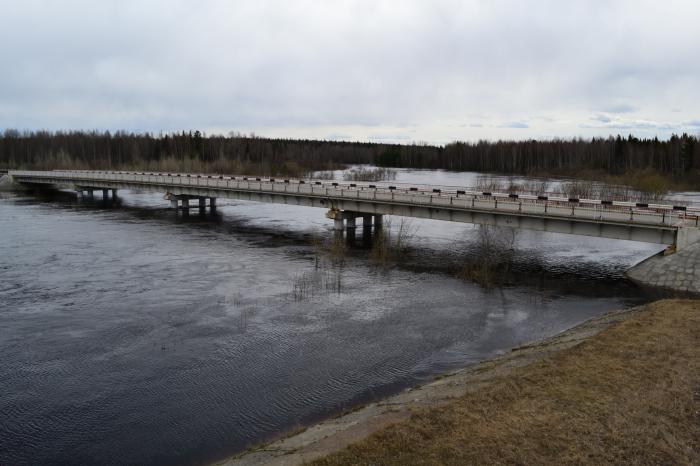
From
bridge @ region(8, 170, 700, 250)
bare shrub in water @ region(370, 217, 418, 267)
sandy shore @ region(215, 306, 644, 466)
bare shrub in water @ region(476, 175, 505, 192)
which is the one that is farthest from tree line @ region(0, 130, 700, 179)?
sandy shore @ region(215, 306, 644, 466)

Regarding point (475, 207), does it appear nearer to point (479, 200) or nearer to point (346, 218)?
point (479, 200)

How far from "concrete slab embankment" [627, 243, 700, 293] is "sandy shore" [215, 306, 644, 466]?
1245cm

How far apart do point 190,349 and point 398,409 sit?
36.8ft

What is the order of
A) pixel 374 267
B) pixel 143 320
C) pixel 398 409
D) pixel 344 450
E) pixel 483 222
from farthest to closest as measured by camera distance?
pixel 483 222
pixel 374 267
pixel 143 320
pixel 398 409
pixel 344 450

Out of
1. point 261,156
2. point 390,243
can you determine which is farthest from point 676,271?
point 261,156

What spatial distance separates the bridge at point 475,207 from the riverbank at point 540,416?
54.6 feet

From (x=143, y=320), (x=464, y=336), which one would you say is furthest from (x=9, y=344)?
(x=464, y=336)

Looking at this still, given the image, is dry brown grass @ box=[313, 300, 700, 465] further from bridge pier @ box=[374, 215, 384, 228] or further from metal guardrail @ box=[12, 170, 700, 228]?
bridge pier @ box=[374, 215, 384, 228]

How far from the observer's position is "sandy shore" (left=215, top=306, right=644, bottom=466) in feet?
48.2

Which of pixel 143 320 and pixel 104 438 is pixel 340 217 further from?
pixel 104 438

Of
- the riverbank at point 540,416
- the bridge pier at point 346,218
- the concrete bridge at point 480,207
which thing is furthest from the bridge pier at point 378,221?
the riverbank at point 540,416

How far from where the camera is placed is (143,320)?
2841 cm

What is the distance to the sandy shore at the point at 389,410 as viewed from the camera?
1470 centimetres

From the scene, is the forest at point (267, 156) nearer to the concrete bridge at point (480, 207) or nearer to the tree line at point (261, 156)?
the tree line at point (261, 156)
